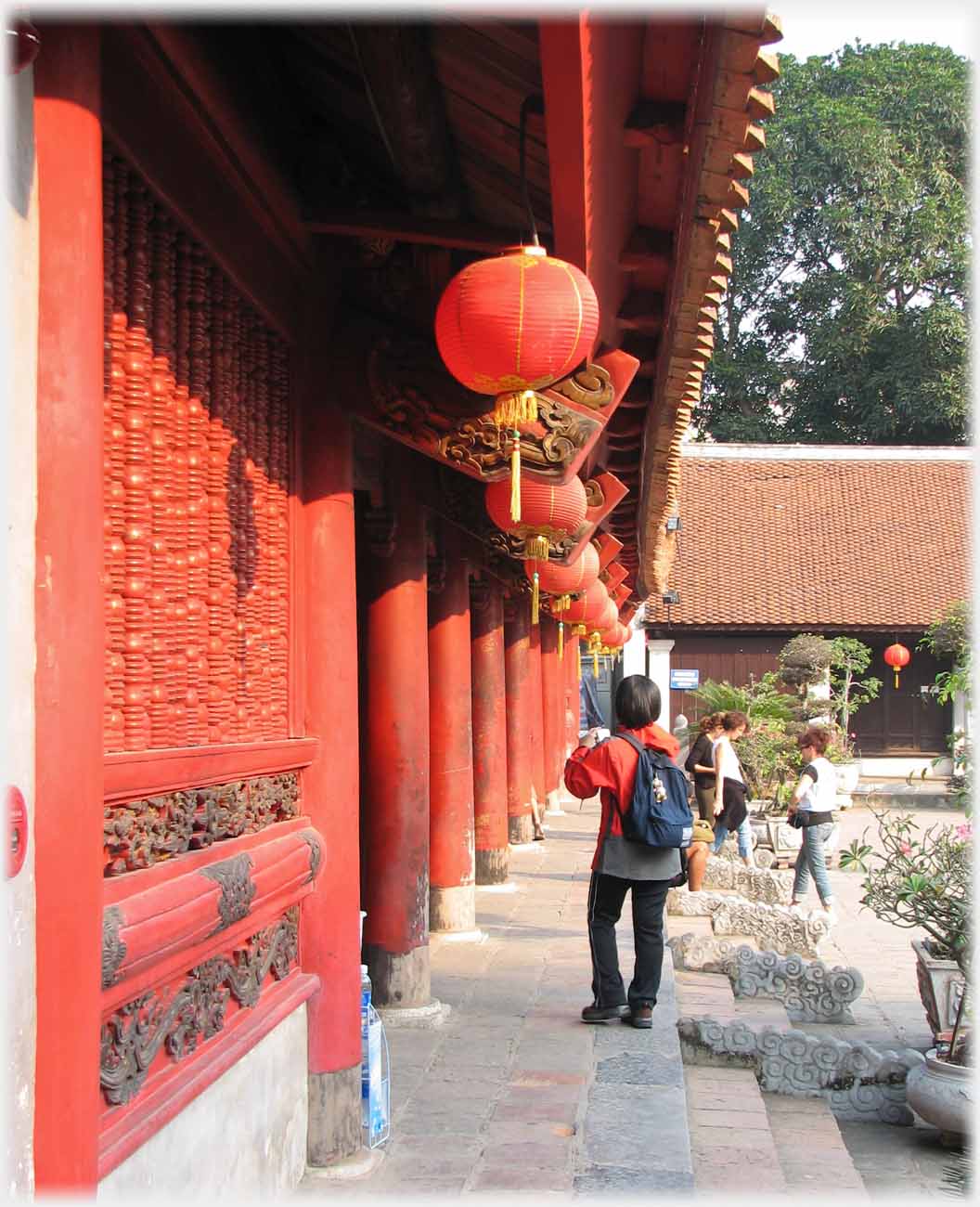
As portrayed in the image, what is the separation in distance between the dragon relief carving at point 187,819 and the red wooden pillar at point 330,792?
26 centimetres

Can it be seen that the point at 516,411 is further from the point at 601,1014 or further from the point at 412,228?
the point at 601,1014

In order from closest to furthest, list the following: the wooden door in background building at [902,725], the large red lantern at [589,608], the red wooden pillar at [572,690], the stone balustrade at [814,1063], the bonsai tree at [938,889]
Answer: the bonsai tree at [938,889], the stone balustrade at [814,1063], the large red lantern at [589,608], the red wooden pillar at [572,690], the wooden door in background building at [902,725]

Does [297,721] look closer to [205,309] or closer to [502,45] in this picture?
[205,309]

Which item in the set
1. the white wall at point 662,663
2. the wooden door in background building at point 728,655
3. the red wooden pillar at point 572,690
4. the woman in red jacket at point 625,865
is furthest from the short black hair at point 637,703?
the wooden door in background building at point 728,655

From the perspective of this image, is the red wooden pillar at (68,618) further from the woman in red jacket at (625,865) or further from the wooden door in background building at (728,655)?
the wooden door in background building at (728,655)

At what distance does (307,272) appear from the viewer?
174 inches

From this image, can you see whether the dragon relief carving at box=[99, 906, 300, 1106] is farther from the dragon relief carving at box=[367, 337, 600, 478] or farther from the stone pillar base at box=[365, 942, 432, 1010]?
the stone pillar base at box=[365, 942, 432, 1010]

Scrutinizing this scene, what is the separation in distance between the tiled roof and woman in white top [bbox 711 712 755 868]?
590 inches

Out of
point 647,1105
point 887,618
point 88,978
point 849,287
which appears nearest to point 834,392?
point 849,287

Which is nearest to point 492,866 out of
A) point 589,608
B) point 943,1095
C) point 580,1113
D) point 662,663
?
point 589,608

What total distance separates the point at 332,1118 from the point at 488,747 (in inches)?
247

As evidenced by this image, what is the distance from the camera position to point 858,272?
37375 mm

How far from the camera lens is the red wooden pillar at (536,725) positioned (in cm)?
1414

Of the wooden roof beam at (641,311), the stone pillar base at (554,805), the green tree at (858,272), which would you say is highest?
the green tree at (858,272)
